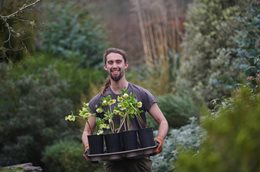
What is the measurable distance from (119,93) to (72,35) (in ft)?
29.7

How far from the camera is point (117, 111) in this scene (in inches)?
183

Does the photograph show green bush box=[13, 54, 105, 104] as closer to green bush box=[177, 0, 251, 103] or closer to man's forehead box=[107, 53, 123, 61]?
green bush box=[177, 0, 251, 103]

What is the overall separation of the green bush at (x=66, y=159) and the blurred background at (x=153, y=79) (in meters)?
0.02

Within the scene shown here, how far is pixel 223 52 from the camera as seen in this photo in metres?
9.17

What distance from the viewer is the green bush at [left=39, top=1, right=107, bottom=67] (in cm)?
1346

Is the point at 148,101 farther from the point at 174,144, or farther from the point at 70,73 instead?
the point at 70,73

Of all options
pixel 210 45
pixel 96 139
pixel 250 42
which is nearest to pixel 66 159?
pixel 250 42

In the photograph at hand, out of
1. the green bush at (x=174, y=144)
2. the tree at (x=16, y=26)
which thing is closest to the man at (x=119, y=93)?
the tree at (x=16, y=26)

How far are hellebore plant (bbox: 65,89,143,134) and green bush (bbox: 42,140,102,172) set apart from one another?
10.6ft

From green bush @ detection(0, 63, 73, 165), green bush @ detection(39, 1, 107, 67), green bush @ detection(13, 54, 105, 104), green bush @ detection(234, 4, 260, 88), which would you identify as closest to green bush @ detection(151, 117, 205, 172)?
green bush @ detection(234, 4, 260, 88)

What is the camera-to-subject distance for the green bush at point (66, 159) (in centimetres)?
831

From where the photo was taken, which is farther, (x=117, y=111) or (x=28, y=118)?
(x=28, y=118)

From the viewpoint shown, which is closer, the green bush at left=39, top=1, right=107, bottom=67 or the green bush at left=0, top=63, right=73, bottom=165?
the green bush at left=0, top=63, right=73, bottom=165

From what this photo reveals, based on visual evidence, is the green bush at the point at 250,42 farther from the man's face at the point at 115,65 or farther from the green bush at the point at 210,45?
the man's face at the point at 115,65
